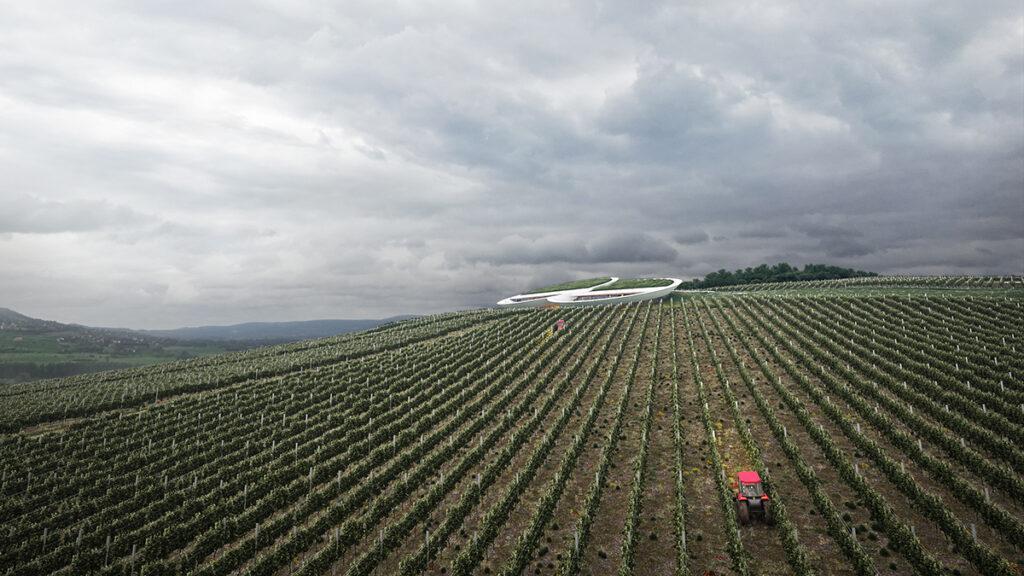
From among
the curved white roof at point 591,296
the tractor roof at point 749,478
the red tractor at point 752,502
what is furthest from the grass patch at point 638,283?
the red tractor at point 752,502

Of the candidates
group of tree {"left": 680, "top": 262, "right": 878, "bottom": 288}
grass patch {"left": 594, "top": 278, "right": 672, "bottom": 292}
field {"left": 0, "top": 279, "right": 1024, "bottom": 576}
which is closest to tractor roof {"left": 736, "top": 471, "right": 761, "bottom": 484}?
field {"left": 0, "top": 279, "right": 1024, "bottom": 576}

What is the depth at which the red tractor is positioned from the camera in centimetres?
→ 2131

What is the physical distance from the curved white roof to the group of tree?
5598 cm

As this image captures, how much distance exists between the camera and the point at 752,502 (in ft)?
70.1

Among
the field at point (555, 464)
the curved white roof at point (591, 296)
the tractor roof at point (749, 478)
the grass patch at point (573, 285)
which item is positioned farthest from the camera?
the grass patch at point (573, 285)

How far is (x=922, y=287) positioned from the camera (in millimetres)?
77875

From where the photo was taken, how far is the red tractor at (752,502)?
2131cm

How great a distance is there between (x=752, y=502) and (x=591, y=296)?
78476 mm

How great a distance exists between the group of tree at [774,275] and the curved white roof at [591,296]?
56.0 meters

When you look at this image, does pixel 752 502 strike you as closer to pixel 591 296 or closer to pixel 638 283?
pixel 591 296

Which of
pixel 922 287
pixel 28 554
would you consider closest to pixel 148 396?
pixel 28 554

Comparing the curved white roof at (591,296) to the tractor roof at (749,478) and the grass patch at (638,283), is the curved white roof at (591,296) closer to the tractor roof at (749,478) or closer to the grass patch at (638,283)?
the grass patch at (638,283)

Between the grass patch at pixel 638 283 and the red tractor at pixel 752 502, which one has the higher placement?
the grass patch at pixel 638 283

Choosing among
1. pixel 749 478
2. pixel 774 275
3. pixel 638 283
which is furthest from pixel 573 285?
pixel 749 478
